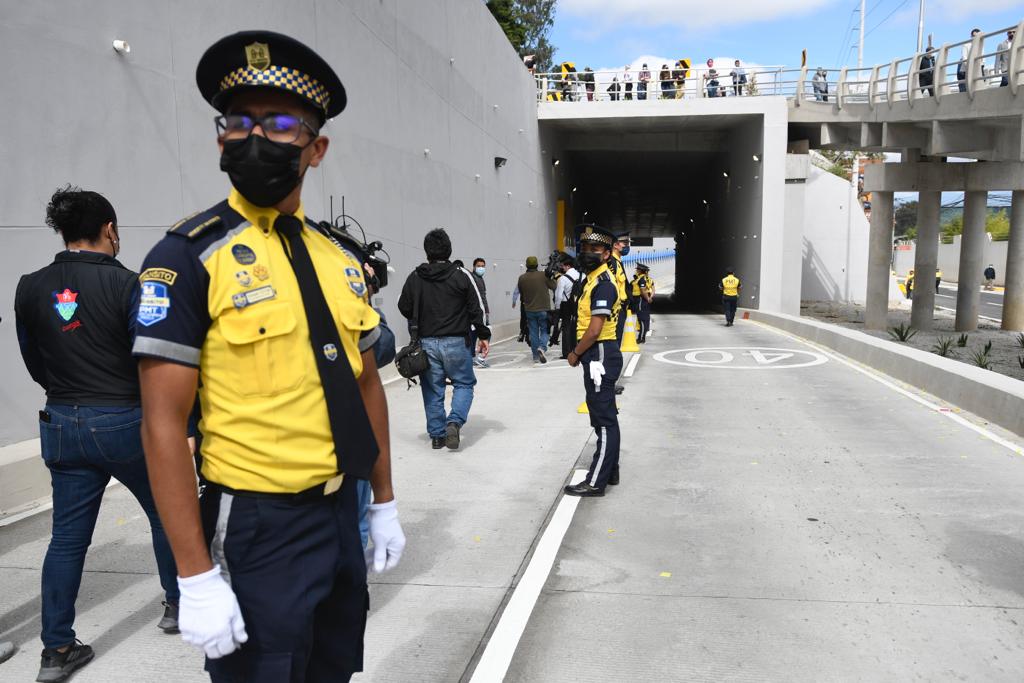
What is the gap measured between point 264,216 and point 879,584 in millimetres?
3995

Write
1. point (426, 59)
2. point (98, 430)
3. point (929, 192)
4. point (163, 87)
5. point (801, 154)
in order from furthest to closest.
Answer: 1. point (801, 154)
2. point (929, 192)
3. point (426, 59)
4. point (163, 87)
5. point (98, 430)

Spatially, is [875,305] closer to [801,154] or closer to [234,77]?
[801,154]

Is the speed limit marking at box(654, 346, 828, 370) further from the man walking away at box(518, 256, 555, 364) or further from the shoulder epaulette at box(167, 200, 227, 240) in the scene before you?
the shoulder epaulette at box(167, 200, 227, 240)

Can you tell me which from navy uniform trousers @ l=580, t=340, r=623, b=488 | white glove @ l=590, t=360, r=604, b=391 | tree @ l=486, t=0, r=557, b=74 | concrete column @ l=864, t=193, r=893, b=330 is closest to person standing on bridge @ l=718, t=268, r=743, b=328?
concrete column @ l=864, t=193, r=893, b=330

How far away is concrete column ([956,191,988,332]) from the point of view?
2653 centimetres

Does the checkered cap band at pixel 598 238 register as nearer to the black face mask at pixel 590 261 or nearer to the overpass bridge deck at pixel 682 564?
the black face mask at pixel 590 261

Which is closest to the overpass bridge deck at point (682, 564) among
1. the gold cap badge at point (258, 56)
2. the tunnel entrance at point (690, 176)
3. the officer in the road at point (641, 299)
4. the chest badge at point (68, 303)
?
the chest badge at point (68, 303)

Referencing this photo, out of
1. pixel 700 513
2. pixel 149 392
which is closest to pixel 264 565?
pixel 149 392

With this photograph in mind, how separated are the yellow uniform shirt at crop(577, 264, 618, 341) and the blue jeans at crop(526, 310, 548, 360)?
8777 mm

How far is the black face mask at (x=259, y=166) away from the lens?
1.86 metres

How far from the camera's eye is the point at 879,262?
92.6 ft

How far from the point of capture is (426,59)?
16453mm

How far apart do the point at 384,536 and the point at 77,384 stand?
73.7 inches

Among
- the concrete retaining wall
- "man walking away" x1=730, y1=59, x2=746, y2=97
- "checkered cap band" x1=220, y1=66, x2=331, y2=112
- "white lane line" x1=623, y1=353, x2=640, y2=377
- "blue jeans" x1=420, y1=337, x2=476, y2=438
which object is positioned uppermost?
"man walking away" x1=730, y1=59, x2=746, y2=97
